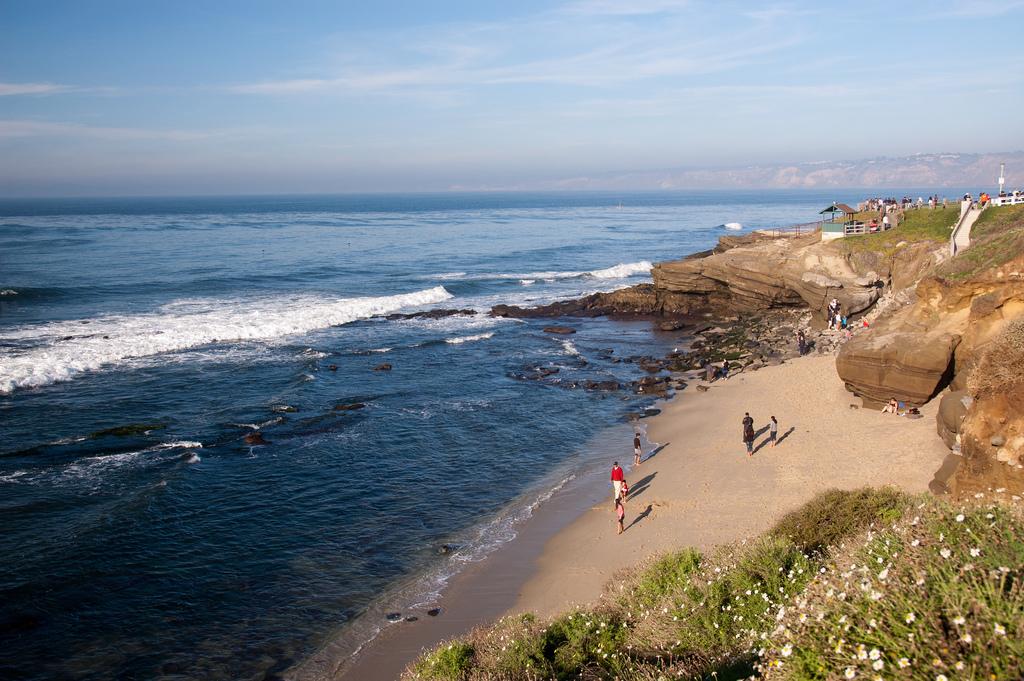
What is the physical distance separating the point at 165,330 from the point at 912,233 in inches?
1468

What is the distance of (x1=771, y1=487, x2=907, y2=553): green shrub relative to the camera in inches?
442

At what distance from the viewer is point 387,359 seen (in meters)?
34.8

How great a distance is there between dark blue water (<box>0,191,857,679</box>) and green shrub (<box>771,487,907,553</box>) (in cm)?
703

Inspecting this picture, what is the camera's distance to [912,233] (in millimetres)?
35812

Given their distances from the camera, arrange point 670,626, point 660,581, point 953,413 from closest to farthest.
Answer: point 670,626 < point 660,581 < point 953,413

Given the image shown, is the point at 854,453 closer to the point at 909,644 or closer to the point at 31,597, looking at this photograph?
the point at 909,644

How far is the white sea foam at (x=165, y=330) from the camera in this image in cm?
3117

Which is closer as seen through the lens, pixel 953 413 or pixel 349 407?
pixel 953 413

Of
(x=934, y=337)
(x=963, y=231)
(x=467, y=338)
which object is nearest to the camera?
(x=934, y=337)

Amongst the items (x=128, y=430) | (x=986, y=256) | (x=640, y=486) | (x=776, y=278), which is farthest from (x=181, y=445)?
(x=776, y=278)

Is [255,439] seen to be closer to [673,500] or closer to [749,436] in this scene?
[673,500]

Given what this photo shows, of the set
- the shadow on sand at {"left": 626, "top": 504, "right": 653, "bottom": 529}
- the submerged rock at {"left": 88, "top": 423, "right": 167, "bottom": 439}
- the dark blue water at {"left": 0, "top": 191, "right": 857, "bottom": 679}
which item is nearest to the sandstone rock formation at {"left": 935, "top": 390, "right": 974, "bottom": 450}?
the shadow on sand at {"left": 626, "top": 504, "right": 653, "bottom": 529}

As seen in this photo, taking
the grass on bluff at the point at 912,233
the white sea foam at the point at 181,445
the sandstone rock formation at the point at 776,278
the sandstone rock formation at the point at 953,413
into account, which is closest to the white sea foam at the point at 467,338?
the sandstone rock formation at the point at 776,278

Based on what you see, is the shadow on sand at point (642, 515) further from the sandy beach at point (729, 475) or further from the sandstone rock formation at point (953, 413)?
the sandstone rock formation at point (953, 413)
